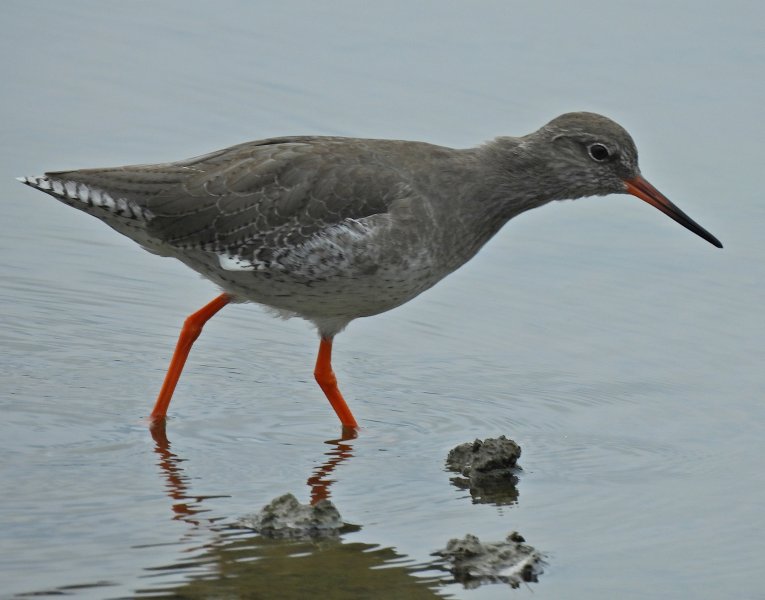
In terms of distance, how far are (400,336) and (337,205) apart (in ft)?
6.86

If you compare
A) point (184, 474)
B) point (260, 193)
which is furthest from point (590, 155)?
point (184, 474)

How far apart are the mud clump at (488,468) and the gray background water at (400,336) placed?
11 cm

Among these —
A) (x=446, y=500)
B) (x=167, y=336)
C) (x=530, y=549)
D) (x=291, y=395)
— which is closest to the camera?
(x=530, y=549)

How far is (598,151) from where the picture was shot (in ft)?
35.1

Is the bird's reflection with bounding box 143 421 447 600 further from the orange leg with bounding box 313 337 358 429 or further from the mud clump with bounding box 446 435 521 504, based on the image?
the orange leg with bounding box 313 337 358 429

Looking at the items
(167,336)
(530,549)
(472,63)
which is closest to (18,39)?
(472,63)

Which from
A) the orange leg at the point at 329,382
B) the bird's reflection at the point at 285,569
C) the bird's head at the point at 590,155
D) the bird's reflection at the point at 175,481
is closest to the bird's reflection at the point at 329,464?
the orange leg at the point at 329,382

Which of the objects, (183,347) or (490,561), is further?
(183,347)

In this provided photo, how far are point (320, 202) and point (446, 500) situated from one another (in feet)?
7.25

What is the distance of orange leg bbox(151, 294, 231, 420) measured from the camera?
10.5 meters

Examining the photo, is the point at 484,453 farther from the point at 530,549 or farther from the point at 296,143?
the point at 296,143

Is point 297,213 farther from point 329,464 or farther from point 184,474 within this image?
point 184,474

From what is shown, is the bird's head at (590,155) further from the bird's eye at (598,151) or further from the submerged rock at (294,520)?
the submerged rock at (294,520)

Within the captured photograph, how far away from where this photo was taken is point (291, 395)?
36.2 feet
